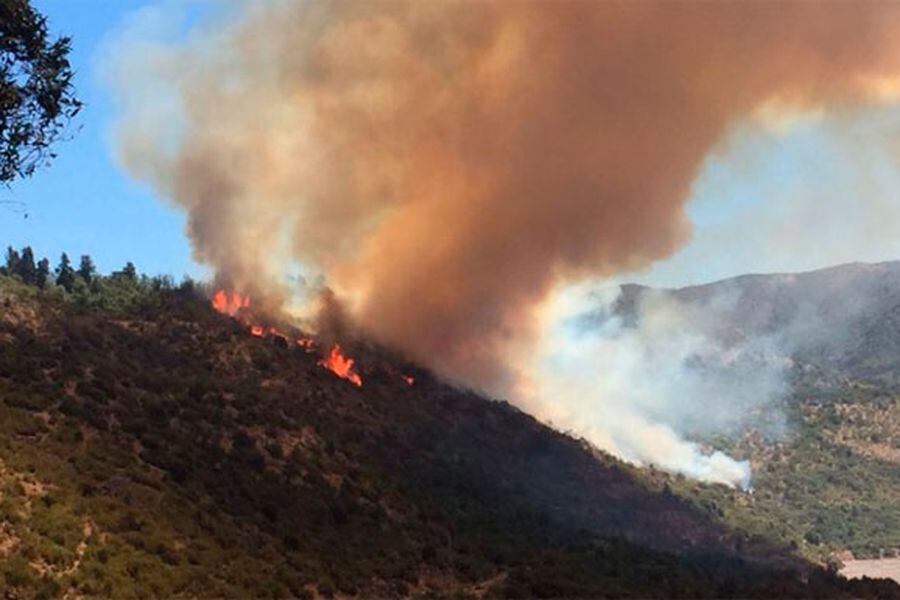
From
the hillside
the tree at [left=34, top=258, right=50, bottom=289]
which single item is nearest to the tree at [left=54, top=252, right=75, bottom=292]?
the tree at [left=34, top=258, right=50, bottom=289]

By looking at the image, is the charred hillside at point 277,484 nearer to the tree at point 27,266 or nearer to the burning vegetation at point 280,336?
the burning vegetation at point 280,336

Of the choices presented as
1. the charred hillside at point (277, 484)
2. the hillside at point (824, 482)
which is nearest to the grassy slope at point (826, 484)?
the hillside at point (824, 482)

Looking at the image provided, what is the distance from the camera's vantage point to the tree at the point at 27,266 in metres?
103

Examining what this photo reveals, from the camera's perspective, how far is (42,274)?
345 feet

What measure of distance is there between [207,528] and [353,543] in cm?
917

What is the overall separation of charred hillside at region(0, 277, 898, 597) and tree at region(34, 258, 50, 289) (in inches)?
707

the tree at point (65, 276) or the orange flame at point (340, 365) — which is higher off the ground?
the tree at point (65, 276)

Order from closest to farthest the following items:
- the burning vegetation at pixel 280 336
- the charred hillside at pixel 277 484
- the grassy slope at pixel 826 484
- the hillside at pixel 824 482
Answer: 1. the charred hillside at pixel 277 484
2. the burning vegetation at pixel 280 336
3. the hillside at pixel 824 482
4. the grassy slope at pixel 826 484

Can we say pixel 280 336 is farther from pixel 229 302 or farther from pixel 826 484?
pixel 826 484

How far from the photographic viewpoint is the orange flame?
7619cm

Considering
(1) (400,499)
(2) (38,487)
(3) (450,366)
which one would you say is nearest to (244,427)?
(1) (400,499)

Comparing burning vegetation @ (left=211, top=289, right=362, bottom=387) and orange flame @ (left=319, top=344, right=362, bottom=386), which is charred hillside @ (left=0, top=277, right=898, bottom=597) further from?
orange flame @ (left=319, top=344, right=362, bottom=386)

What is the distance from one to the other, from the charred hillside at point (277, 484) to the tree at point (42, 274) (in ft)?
58.9

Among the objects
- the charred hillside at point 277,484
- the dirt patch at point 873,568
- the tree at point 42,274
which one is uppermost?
the tree at point 42,274
